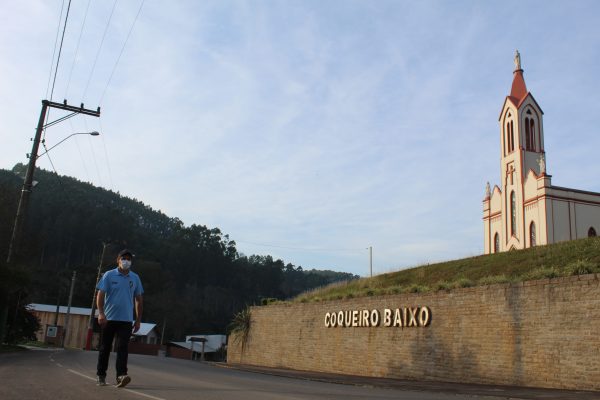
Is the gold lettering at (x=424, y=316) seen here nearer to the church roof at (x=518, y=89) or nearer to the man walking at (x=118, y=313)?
the man walking at (x=118, y=313)

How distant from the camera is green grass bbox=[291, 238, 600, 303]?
16.2 metres

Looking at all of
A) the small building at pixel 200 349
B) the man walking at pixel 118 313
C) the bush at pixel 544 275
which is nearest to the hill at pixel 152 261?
the small building at pixel 200 349

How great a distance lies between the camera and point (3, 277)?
60.4ft

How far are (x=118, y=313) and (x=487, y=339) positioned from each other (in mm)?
12203

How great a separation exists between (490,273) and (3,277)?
19298 mm

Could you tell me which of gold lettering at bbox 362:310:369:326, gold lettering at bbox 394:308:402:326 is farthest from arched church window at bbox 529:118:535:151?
gold lettering at bbox 394:308:402:326

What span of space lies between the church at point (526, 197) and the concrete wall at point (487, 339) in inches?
1026

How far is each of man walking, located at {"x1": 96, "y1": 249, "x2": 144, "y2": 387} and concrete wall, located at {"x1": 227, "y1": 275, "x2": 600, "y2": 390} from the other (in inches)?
444

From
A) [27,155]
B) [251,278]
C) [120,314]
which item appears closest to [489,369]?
[120,314]

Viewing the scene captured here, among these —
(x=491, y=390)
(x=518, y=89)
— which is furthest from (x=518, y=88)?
(x=491, y=390)

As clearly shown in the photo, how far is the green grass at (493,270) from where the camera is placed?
637 inches

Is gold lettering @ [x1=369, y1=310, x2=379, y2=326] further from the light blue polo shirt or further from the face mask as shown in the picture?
the face mask

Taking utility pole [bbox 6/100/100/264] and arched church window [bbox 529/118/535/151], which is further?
arched church window [bbox 529/118/535/151]

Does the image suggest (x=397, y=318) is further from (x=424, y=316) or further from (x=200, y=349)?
(x=200, y=349)
